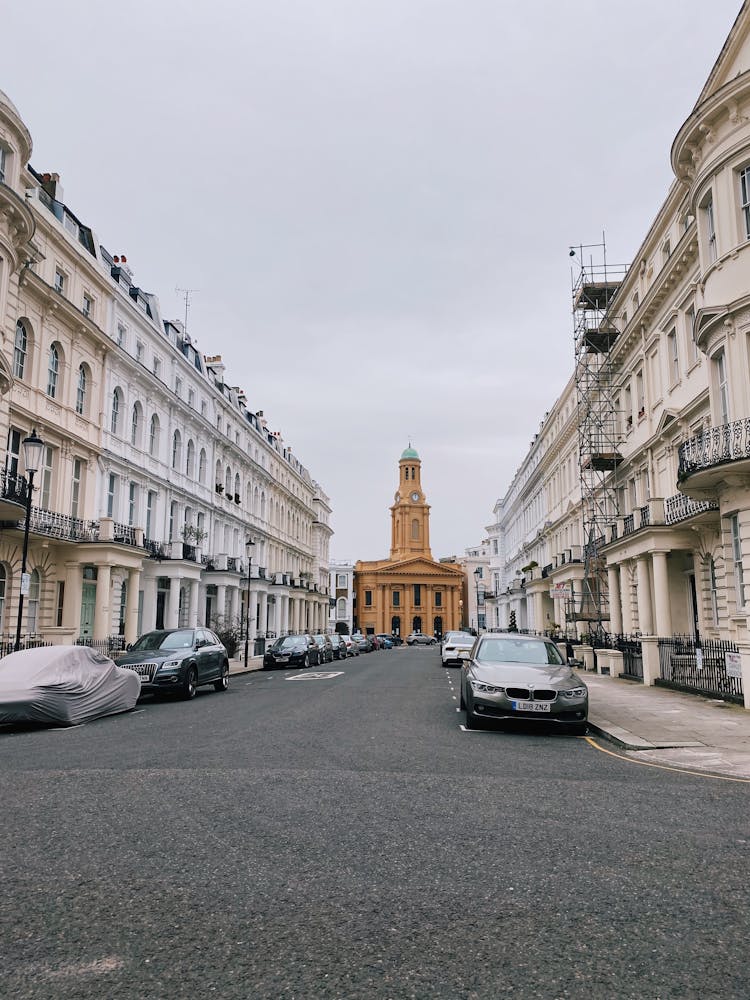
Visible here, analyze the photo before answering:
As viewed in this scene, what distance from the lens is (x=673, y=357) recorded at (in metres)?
25.2

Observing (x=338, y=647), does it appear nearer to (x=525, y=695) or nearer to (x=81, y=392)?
(x=81, y=392)

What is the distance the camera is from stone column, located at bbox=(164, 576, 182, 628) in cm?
3450

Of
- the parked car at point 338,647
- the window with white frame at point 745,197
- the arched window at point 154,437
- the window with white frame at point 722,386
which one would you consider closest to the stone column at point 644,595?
the window with white frame at point 722,386

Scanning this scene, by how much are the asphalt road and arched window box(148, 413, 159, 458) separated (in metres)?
26.8

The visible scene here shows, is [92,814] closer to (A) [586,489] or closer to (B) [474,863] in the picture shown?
(B) [474,863]

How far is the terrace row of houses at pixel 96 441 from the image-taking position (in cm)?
2298

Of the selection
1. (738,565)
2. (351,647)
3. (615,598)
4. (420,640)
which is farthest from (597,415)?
(420,640)

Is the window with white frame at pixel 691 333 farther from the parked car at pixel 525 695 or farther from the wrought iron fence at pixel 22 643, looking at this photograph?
the wrought iron fence at pixel 22 643

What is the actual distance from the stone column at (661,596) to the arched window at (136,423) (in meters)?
21.5

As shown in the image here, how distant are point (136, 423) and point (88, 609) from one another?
8792 millimetres

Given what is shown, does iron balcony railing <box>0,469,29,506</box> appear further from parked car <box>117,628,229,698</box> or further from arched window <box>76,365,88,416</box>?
arched window <box>76,365,88,416</box>

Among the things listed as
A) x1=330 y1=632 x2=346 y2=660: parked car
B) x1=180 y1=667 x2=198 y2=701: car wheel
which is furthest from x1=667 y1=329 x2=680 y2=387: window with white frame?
x1=330 y1=632 x2=346 y2=660: parked car

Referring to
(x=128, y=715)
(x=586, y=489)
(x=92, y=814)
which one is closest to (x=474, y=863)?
(x=92, y=814)

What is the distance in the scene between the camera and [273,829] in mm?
5863
